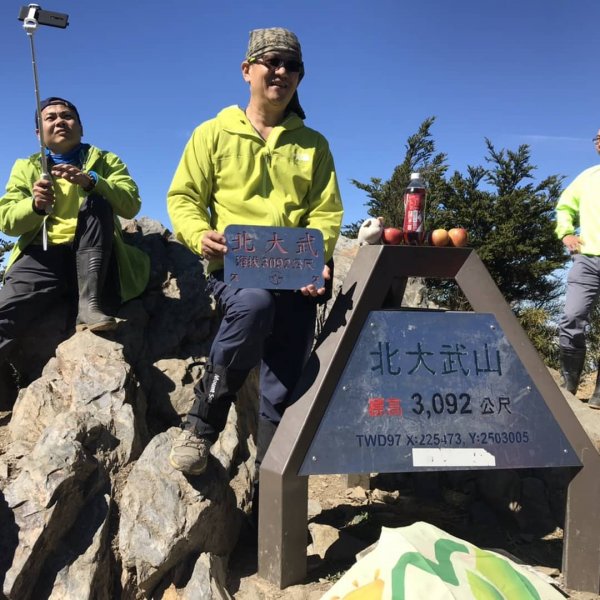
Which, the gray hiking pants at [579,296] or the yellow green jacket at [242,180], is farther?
the gray hiking pants at [579,296]

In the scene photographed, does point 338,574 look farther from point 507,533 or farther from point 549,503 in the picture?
point 549,503

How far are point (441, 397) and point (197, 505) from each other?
134 centimetres

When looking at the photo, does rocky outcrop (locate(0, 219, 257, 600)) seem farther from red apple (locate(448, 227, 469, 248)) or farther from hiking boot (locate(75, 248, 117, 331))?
red apple (locate(448, 227, 469, 248))

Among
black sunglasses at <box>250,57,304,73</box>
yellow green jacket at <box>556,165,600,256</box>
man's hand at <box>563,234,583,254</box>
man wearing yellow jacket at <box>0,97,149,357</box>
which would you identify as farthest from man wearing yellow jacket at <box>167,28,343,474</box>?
yellow green jacket at <box>556,165,600,256</box>

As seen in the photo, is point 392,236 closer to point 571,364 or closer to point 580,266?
point 580,266

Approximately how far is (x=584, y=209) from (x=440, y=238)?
2.46m

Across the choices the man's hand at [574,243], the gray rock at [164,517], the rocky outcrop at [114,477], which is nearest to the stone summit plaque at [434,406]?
the gray rock at [164,517]

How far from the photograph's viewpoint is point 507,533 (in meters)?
3.84

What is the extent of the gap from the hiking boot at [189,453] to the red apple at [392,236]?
142cm

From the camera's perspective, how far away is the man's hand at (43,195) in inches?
151

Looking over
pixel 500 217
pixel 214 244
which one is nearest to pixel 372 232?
pixel 214 244

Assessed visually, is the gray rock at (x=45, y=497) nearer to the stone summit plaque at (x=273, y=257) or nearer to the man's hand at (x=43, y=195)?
the stone summit plaque at (x=273, y=257)

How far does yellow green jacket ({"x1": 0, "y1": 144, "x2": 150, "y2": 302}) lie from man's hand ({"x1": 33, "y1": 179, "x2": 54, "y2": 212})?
0.08 meters

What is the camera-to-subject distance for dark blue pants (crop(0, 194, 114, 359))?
4.07 meters
